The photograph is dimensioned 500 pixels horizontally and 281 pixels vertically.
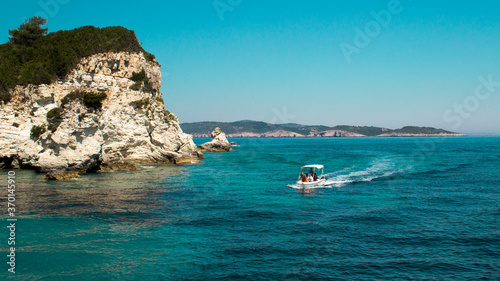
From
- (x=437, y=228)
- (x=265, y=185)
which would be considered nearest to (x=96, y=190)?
(x=265, y=185)

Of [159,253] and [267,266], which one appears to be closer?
[267,266]

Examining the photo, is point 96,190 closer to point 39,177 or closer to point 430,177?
point 39,177

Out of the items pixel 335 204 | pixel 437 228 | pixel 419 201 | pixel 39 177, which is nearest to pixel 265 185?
pixel 335 204

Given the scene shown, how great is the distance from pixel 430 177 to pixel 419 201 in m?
16.8

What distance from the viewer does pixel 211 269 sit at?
1482 centimetres

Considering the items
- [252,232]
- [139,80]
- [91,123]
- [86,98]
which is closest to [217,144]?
[139,80]

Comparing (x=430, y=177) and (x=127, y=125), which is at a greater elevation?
(x=127, y=125)

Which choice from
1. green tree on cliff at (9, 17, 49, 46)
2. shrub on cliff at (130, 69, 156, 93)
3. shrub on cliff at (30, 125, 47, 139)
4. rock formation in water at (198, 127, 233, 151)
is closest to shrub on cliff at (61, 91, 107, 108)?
shrub on cliff at (30, 125, 47, 139)

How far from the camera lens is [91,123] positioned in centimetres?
4319

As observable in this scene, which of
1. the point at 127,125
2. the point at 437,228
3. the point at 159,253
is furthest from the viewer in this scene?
A: the point at 127,125

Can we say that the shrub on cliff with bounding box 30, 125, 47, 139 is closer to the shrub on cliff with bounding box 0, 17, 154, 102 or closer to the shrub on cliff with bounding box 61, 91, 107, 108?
the shrub on cliff with bounding box 61, 91, 107, 108

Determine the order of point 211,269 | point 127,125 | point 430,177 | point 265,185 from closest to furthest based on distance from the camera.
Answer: point 211,269, point 265,185, point 430,177, point 127,125

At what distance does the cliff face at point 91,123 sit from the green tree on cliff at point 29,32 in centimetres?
1411

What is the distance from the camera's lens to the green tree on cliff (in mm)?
58281
